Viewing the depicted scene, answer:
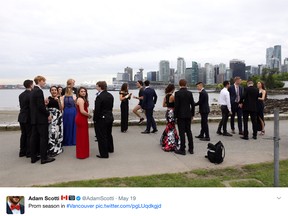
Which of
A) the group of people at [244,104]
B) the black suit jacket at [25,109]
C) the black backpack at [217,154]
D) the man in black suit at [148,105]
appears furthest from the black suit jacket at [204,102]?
the black suit jacket at [25,109]

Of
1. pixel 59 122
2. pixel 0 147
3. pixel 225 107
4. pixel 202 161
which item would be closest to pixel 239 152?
pixel 202 161

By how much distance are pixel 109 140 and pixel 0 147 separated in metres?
2.94

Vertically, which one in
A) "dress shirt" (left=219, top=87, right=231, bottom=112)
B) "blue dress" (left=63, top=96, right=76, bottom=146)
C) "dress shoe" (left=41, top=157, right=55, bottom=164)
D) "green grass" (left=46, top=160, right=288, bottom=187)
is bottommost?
"green grass" (left=46, top=160, right=288, bottom=187)

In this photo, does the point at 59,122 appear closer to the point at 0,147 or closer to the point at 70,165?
the point at 70,165

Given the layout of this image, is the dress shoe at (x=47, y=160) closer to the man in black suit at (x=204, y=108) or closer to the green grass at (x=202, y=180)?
the green grass at (x=202, y=180)

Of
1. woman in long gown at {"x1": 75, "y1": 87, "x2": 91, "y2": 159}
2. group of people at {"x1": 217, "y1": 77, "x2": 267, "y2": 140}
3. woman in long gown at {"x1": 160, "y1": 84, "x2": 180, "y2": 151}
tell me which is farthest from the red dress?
group of people at {"x1": 217, "y1": 77, "x2": 267, "y2": 140}

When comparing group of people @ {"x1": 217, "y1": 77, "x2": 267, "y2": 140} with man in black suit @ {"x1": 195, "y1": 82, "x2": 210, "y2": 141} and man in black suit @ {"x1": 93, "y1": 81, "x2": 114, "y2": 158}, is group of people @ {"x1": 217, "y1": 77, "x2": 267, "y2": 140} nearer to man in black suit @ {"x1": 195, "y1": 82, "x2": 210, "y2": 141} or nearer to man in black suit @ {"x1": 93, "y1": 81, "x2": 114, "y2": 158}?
man in black suit @ {"x1": 195, "y1": 82, "x2": 210, "y2": 141}

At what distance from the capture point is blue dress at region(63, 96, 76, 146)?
683cm

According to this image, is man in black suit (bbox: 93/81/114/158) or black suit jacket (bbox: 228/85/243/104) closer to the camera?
man in black suit (bbox: 93/81/114/158)

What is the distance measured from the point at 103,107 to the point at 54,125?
121cm

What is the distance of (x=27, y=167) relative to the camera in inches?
206
